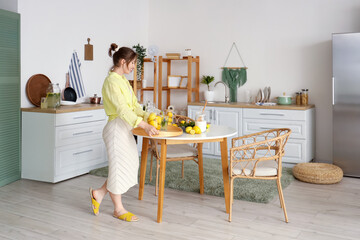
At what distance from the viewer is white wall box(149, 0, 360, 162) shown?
Answer: 549cm

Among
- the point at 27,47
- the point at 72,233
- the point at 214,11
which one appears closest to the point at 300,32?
the point at 214,11

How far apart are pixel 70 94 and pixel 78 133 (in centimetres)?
71

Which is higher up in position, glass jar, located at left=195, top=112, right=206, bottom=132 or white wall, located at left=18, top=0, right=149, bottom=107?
white wall, located at left=18, top=0, right=149, bottom=107

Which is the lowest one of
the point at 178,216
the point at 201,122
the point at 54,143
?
the point at 178,216

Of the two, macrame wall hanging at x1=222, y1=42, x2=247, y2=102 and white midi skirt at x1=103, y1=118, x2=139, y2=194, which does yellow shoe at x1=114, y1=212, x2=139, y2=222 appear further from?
macrame wall hanging at x1=222, y1=42, x2=247, y2=102

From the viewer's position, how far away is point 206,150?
5.95 meters

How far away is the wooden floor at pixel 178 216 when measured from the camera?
3.15 metres

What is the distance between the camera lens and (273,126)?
17.9 ft

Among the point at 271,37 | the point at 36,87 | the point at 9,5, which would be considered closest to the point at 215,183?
the point at 36,87

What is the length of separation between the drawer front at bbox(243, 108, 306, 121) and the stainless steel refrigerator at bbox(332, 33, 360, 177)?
0.46m

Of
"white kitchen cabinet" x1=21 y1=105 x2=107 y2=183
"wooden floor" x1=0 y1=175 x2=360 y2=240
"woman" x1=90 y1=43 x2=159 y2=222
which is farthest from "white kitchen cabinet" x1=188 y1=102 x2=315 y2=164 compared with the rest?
"woman" x1=90 y1=43 x2=159 y2=222

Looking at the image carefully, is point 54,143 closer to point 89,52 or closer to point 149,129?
point 89,52

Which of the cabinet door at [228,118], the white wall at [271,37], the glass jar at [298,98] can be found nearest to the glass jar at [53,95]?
the cabinet door at [228,118]

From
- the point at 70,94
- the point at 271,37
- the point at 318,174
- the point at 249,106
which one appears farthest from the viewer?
the point at 271,37
